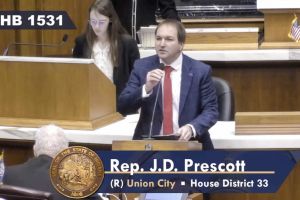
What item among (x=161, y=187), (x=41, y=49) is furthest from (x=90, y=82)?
(x=41, y=49)

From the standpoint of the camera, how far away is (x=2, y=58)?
4438 mm

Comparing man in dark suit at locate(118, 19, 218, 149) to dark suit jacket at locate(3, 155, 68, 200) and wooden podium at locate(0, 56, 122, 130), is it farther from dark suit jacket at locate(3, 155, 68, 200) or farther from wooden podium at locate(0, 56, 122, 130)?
dark suit jacket at locate(3, 155, 68, 200)

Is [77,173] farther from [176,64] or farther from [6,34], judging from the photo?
[6,34]

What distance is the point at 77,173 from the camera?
2707 millimetres

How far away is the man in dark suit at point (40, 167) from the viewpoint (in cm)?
348

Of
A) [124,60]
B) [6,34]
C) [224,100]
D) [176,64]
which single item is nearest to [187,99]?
[176,64]

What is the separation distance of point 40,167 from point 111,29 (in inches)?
70.3

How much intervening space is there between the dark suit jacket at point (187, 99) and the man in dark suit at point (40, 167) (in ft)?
1.51

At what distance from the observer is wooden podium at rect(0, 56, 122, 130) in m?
4.29

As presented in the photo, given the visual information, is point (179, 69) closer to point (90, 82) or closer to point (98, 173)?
point (90, 82)

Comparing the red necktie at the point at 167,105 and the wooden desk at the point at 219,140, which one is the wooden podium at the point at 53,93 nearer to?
the wooden desk at the point at 219,140

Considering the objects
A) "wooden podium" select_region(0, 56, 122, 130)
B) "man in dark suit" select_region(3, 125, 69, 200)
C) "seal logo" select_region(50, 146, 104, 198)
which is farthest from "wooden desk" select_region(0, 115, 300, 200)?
"seal logo" select_region(50, 146, 104, 198)

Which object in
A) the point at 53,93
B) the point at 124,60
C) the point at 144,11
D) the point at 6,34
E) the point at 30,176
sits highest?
the point at 144,11

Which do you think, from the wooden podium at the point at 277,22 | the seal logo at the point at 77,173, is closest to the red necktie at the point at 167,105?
the seal logo at the point at 77,173
